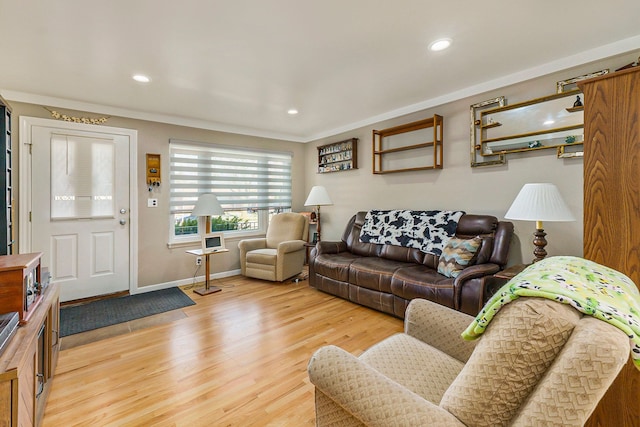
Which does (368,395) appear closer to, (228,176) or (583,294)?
(583,294)

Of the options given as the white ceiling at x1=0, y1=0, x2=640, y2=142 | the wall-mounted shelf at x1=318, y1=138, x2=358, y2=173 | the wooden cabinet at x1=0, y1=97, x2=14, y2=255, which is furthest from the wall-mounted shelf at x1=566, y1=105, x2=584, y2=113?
the wooden cabinet at x1=0, y1=97, x2=14, y2=255

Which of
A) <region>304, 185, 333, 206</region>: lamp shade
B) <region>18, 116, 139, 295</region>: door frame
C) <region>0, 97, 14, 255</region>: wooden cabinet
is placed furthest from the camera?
<region>304, 185, 333, 206</region>: lamp shade

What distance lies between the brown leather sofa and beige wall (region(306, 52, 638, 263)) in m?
0.28

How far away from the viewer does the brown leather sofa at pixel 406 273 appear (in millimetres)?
2445

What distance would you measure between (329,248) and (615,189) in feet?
9.73

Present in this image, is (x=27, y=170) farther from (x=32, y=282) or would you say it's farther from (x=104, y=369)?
(x=104, y=369)

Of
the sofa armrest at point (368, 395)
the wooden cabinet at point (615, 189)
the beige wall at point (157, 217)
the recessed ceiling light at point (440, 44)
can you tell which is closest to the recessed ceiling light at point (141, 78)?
the beige wall at point (157, 217)

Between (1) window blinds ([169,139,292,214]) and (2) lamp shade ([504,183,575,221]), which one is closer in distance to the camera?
(2) lamp shade ([504,183,575,221])

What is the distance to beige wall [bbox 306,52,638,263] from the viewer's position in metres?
2.51

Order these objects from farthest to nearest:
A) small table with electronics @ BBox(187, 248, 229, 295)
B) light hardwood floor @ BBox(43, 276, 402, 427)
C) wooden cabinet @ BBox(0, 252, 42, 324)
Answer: small table with electronics @ BBox(187, 248, 229, 295)
light hardwood floor @ BBox(43, 276, 402, 427)
wooden cabinet @ BBox(0, 252, 42, 324)

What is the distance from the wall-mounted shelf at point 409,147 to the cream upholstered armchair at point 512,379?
2.87 meters

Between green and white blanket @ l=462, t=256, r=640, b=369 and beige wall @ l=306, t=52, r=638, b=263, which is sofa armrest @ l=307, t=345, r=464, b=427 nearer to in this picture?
green and white blanket @ l=462, t=256, r=640, b=369

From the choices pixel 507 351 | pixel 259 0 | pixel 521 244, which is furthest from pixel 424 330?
pixel 259 0

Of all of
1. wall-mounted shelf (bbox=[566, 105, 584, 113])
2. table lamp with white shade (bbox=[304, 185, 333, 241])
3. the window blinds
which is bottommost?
table lamp with white shade (bbox=[304, 185, 333, 241])
